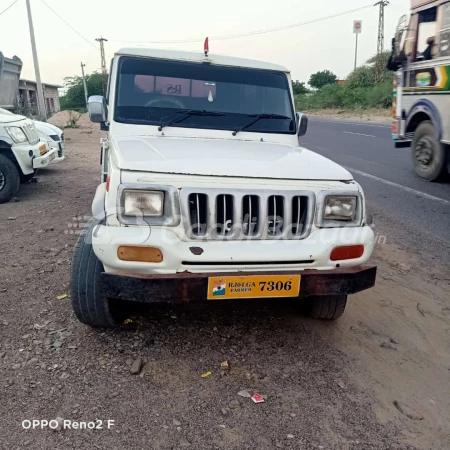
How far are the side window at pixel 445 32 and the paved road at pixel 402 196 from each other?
6.98ft

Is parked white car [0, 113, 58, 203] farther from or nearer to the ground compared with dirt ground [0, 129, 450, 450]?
farther from the ground

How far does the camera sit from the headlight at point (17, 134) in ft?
22.3

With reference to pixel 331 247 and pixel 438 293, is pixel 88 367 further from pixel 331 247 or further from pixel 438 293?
pixel 438 293

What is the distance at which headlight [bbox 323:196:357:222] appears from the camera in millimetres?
2734

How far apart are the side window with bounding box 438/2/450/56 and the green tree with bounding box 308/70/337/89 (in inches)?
2107

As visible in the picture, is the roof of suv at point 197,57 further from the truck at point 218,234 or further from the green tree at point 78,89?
the green tree at point 78,89

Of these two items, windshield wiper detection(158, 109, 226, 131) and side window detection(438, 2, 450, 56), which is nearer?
windshield wiper detection(158, 109, 226, 131)

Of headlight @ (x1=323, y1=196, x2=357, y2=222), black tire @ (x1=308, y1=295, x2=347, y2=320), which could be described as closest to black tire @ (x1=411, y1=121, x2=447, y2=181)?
black tire @ (x1=308, y1=295, x2=347, y2=320)

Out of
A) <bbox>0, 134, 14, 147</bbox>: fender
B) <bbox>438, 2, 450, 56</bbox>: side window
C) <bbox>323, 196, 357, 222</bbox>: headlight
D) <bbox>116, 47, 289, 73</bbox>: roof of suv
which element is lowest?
<bbox>323, 196, 357, 222</bbox>: headlight

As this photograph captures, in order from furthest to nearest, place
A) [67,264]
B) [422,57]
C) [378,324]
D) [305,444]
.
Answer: [422,57]
[67,264]
[378,324]
[305,444]

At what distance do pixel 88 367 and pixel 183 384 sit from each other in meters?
0.59

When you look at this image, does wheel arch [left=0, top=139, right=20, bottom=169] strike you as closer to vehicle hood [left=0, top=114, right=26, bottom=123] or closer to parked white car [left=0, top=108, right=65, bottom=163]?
vehicle hood [left=0, top=114, right=26, bottom=123]

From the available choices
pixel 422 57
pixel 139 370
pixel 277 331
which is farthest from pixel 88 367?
pixel 422 57

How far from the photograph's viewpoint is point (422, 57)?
7.75 metres
